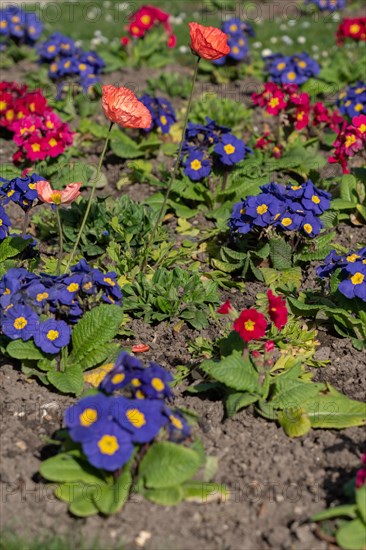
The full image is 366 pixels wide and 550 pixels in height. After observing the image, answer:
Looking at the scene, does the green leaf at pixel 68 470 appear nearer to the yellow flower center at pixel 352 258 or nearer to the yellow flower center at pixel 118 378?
the yellow flower center at pixel 118 378

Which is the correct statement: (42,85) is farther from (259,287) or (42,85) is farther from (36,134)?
(259,287)

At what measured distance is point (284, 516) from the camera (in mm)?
3277

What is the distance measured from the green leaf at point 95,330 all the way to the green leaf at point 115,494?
2.52ft

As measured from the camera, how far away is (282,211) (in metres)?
4.62

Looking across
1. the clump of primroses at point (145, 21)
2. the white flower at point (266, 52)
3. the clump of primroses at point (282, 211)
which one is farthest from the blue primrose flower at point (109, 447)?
the white flower at point (266, 52)

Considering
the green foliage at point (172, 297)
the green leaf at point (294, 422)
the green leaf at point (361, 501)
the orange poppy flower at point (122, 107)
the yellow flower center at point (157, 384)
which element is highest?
the orange poppy flower at point (122, 107)

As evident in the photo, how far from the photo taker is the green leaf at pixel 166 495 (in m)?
3.23

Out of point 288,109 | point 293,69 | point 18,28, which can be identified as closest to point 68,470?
point 288,109

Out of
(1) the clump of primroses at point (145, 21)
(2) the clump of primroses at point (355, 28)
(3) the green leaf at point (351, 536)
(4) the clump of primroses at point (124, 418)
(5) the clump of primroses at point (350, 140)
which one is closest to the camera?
(3) the green leaf at point (351, 536)

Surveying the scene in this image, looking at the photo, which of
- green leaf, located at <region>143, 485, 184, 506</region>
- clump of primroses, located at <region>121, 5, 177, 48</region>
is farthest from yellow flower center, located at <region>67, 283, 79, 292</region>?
clump of primroses, located at <region>121, 5, 177, 48</region>

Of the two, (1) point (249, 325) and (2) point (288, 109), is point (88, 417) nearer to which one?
(1) point (249, 325)

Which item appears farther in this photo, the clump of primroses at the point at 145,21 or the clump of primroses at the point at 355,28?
the clump of primroses at the point at 145,21

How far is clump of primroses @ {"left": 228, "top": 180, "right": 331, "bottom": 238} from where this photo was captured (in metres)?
4.61

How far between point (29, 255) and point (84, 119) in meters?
2.26
